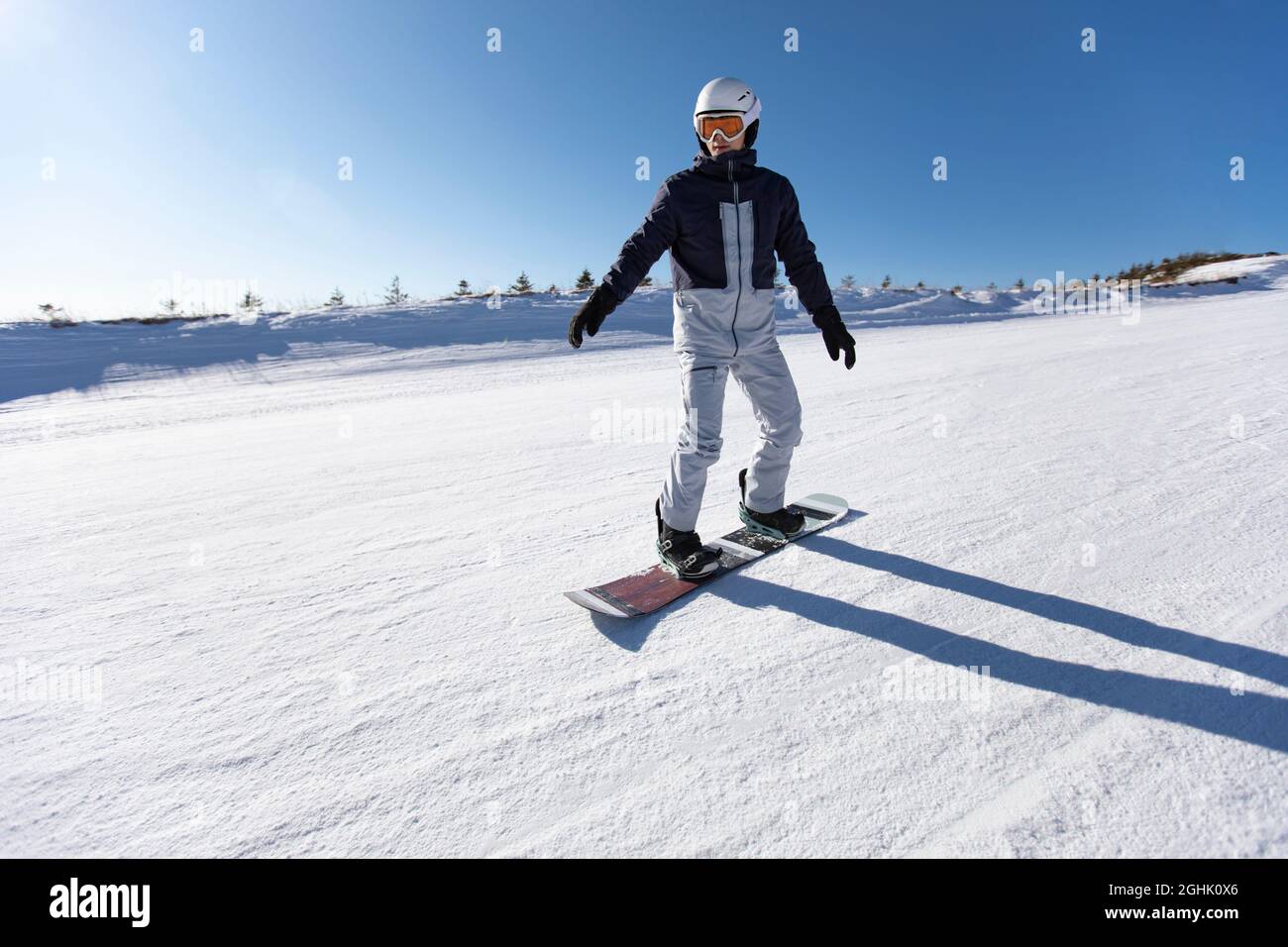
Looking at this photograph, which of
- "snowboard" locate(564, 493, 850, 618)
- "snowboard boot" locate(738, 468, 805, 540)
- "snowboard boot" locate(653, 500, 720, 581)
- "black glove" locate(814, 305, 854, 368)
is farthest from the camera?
"black glove" locate(814, 305, 854, 368)

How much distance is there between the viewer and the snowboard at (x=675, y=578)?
81.4 inches

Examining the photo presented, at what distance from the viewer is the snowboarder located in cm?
238

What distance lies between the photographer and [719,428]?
2410mm

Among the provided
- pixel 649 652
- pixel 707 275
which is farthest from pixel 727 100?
pixel 649 652

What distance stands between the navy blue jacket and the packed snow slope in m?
1.18

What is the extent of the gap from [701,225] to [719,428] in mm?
823

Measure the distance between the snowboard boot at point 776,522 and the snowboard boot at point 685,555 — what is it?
358 millimetres

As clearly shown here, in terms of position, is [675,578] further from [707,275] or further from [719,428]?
[707,275]

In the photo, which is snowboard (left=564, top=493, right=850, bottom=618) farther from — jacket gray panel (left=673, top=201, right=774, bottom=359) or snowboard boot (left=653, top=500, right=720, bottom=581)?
jacket gray panel (left=673, top=201, right=774, bottom=359)

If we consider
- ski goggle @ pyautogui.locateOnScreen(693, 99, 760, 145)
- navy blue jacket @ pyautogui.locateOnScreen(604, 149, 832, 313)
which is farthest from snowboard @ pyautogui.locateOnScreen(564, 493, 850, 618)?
ski goggle @ pyautogui.locateOnScreen(693, 99, 760, 145)

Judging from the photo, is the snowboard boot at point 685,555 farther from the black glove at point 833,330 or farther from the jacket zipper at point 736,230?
the black glove at point 833,330

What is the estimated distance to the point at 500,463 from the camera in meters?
3.95

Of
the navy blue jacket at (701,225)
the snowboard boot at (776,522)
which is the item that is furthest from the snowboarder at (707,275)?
the snowboard boot at (776,522)
